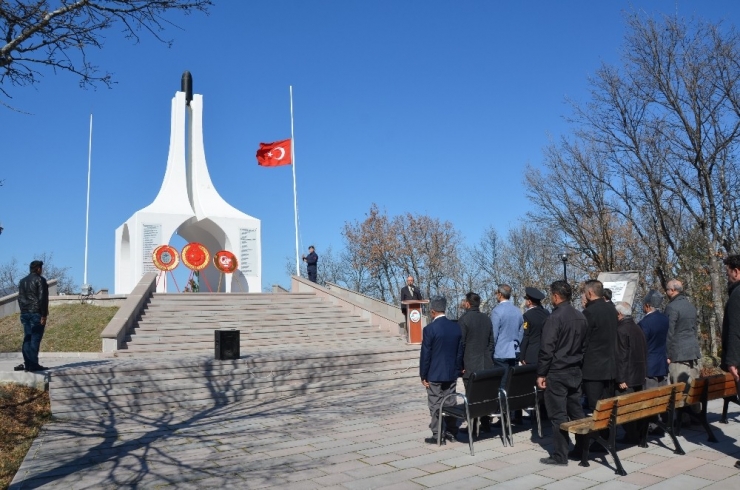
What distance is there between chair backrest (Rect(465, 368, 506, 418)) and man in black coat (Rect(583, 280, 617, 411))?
104 cm

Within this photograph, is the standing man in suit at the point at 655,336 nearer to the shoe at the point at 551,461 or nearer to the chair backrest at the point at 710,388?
the chair backrest at the point at 710,388

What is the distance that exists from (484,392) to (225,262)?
75.5ft

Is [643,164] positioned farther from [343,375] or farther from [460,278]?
[460,278]

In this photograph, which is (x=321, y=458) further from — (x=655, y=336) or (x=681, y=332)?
(x=681, y=332)

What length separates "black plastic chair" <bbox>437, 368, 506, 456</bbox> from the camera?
6914 millimetres

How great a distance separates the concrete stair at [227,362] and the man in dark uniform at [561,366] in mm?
6231

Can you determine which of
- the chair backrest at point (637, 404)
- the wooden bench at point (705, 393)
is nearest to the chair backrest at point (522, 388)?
the chair backrest at point (637, 404)

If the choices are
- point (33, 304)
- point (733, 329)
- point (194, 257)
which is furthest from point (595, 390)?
point (194, 257)

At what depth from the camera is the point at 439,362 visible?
A: 744 cm

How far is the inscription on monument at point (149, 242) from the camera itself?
27.5 metres

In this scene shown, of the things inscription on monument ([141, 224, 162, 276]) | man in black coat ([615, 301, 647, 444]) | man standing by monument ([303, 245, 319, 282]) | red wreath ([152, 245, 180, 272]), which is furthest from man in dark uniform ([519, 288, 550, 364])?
inscription on monument ([141, 224, 162, 276])

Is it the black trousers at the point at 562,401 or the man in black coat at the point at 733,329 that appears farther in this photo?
the black trousers at the point at 562,401

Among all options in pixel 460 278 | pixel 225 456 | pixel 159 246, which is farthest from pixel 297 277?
pixel 460 278

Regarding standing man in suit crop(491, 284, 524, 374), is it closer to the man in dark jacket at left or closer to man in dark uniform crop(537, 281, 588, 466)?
man in dark uniform crop(537, 281, 588, 466)
